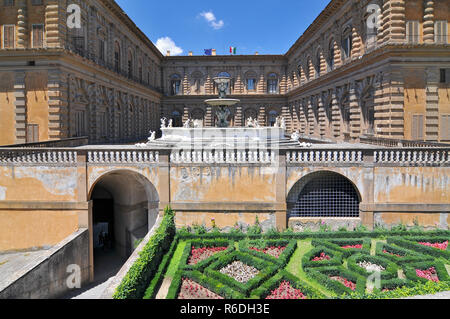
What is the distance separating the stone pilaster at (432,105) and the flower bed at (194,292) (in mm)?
19937

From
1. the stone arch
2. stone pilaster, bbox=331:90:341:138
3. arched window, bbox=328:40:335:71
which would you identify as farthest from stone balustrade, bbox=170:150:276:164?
arched window, bbox=328:40:335:71

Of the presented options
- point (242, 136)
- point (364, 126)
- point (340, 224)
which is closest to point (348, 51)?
point (364, 126)

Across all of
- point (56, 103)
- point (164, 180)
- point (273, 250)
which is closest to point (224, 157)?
point (164, 180)

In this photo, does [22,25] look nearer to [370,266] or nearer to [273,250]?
[273,250]

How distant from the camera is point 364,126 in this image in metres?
27.1

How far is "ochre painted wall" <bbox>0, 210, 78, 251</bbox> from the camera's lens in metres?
15.0

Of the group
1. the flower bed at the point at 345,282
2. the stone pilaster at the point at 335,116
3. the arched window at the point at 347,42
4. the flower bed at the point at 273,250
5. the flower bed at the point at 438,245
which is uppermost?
the arched window at the point at 347,42

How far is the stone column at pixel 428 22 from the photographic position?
72.5ft

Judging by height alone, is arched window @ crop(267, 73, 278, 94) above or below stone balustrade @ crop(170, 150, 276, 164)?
above

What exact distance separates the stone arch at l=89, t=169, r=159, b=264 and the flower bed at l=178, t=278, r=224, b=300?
6.88 m

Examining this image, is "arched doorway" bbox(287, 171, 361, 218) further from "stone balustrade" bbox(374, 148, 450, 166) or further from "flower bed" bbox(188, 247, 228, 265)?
"flower bed" bbox(188, 247, 228, 265)

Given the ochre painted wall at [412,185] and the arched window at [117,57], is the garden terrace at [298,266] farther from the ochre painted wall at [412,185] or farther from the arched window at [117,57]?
the arched window at [117,57]

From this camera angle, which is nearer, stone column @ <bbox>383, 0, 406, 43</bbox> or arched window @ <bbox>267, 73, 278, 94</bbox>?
stone column @ <bbox>383, 0, 406, 43</bbox>

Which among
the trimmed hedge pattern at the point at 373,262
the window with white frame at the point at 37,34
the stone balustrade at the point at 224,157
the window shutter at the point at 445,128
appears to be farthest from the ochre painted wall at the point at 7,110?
the window shutter at the point at 445,128
